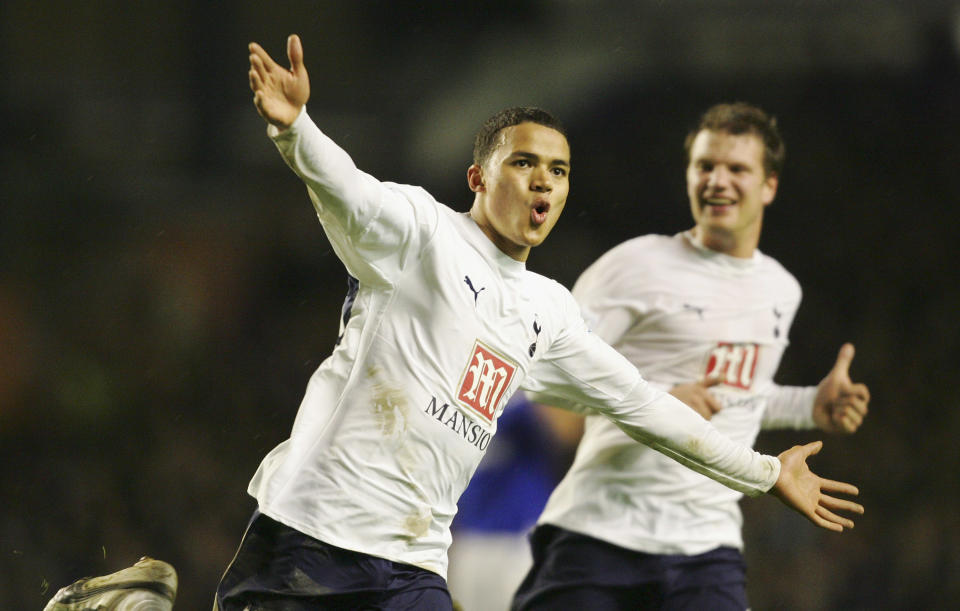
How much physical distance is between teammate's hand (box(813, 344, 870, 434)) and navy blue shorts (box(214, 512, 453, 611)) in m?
2.12

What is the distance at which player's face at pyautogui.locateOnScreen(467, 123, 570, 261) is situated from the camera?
118 inches

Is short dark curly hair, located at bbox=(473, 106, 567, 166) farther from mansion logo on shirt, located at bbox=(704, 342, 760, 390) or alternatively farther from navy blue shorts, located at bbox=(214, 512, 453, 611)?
mansion logo on shirt, located at bbox=(704, 342, 760, 390)

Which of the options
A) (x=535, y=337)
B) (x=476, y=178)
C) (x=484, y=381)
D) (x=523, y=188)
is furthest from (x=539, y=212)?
(x=484, y=381)

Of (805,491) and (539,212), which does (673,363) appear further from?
(539,212)

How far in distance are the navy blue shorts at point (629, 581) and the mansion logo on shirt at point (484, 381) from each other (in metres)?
1.13

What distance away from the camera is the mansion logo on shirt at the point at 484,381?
291 centimetres

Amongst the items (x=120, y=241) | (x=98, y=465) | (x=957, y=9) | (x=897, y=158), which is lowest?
(x=98, y=465)

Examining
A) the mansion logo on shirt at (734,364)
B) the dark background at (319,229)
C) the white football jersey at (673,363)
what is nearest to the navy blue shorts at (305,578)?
the white football jersey at (673,363)

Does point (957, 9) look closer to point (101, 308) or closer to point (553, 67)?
point (553, 67)

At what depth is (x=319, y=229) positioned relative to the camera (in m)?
9.48

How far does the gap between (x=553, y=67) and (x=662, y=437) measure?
776cm

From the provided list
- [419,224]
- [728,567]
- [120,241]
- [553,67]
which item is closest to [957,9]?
[553,67]

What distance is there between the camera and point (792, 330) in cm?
890

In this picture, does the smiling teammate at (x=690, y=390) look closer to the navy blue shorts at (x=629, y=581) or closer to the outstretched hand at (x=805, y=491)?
the navy blue shorts at (x=629, y=581)
